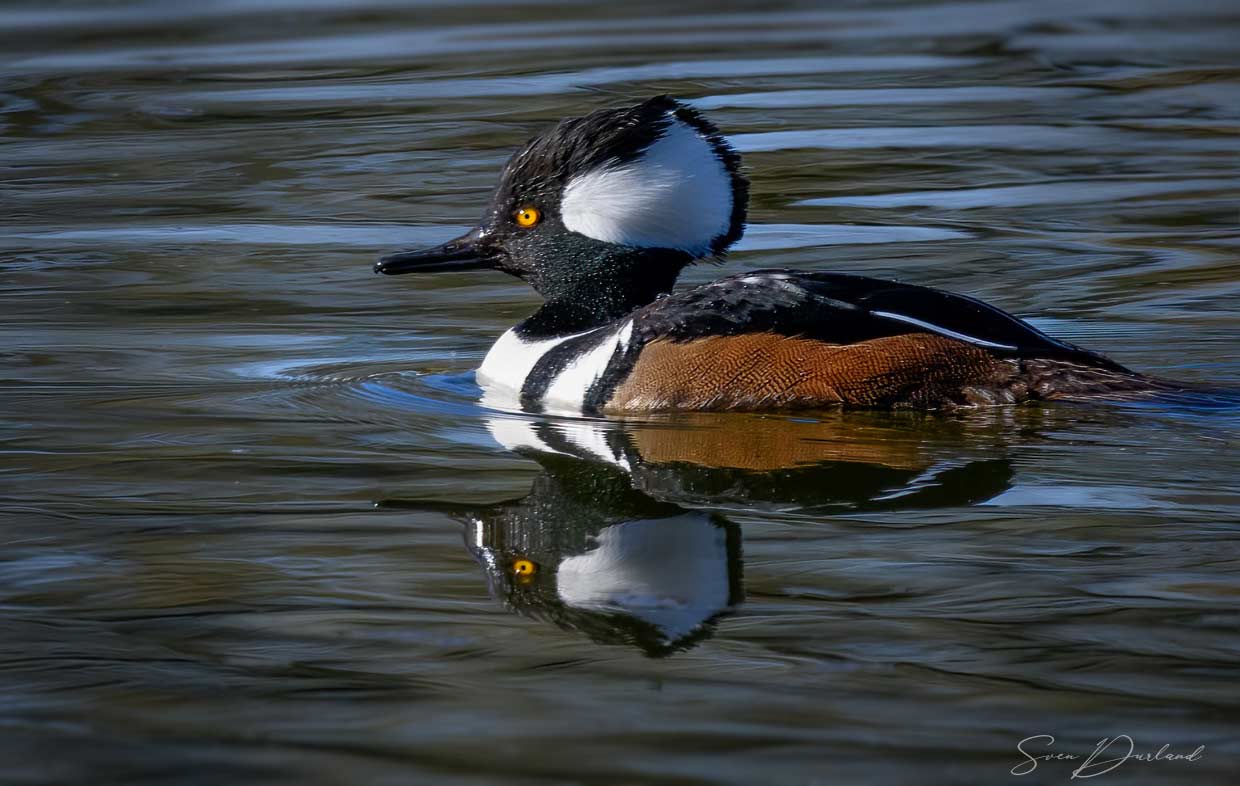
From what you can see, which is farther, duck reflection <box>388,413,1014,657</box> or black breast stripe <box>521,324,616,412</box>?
black breast stripe <box>521,324,616,412</box>

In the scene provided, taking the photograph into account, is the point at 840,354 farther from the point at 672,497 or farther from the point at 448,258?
the point at 448,258

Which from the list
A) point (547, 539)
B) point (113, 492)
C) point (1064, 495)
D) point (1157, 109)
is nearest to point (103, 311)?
point (113, 492)

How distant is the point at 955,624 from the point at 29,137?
1042 centimetres

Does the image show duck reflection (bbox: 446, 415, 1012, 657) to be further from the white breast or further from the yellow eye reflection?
the white breast

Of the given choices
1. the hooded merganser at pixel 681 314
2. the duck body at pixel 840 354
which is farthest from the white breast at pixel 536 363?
the duck body at pixel 840 354

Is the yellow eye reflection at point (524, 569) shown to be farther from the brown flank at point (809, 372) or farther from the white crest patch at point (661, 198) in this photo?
the white crest patch at point (661, 198)

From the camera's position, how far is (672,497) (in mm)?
5008

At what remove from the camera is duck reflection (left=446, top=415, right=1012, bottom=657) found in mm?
4047

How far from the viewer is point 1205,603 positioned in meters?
3.84

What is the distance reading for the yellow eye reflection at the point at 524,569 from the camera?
169 inches

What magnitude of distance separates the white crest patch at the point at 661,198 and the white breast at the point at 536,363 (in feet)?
1.39

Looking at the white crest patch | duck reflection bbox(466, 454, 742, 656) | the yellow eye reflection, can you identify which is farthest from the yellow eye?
the yellow eye reflection

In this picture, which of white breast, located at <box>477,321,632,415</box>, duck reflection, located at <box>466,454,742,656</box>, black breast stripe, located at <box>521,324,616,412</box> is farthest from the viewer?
black breast stripe, located at <box>521,324,616,412</box>

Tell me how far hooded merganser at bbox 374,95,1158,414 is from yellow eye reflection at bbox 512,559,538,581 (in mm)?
1748
